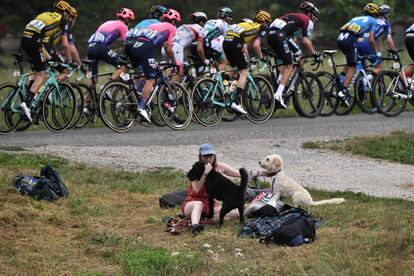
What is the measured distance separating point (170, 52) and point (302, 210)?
8.11m

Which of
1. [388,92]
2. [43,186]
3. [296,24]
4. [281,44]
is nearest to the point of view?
[43,186]

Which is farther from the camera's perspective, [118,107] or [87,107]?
[87,107]

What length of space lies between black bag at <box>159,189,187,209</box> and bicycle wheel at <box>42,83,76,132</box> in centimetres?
610

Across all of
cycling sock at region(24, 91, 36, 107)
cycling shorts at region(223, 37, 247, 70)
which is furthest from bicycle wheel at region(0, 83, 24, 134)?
cycling shorts at region(223, 37, 247, 70)

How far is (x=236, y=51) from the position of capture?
17.9m

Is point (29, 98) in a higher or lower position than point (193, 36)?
lower

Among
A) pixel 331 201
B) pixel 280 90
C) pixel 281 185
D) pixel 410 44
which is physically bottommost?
pixel 331 201

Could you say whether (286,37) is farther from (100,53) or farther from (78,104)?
(78,104)

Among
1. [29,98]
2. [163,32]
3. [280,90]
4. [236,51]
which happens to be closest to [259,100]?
[280,90]

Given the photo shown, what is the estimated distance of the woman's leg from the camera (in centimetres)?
926

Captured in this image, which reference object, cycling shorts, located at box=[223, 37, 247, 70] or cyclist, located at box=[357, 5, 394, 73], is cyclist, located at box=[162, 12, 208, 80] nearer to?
cycling shorts, located at box=[223, 37, 247, 70]

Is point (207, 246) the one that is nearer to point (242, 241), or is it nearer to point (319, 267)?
point (242, 241)

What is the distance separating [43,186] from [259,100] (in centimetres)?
831

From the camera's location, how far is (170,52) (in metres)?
16.9
